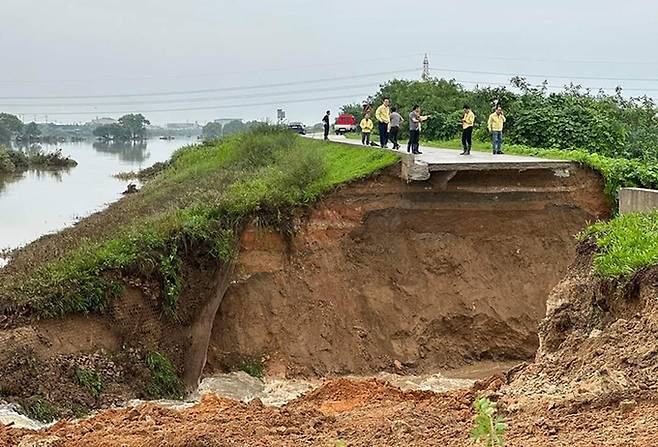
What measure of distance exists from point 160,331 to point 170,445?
27.4ft

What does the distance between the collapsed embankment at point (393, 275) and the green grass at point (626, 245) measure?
625 cm

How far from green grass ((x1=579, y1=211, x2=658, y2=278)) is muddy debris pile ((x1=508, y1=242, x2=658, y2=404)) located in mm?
158

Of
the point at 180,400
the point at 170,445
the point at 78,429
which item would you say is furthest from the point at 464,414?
the point at 180,400

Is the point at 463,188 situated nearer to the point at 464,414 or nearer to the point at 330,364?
the point at 330,364

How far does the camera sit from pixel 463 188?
17766 millimetres

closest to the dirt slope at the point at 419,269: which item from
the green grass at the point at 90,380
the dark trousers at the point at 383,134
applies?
the green grass at the point at 90,380

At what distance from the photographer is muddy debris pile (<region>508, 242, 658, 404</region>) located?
6.74 meters

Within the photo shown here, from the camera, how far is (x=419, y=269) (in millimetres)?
18031

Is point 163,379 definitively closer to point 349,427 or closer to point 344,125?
point 349,427

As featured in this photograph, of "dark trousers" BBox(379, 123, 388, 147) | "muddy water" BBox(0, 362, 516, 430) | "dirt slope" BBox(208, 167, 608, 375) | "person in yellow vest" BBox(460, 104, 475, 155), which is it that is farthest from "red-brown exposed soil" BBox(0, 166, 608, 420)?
"dark trousers" BBox(379, 123, 388, 147)

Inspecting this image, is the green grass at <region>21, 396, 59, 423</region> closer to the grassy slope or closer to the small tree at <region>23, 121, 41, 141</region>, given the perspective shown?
the grassy slope

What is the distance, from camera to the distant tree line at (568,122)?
81.8ft

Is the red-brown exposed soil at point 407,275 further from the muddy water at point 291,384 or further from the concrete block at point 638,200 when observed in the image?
the concrete block at point 638,200

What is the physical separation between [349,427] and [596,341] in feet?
9.37
